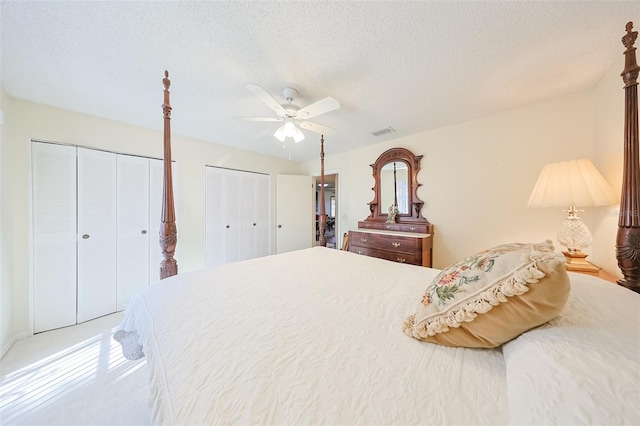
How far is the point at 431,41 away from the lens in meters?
1.32

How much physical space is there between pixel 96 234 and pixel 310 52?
2959 mm

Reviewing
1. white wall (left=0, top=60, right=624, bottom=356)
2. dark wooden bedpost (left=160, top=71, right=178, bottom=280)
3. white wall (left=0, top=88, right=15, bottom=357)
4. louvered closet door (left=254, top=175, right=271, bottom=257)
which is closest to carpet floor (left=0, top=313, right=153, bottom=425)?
white wall (left=0, top=88, right=15, bottom=357)

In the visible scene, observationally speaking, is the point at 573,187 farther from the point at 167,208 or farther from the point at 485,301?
the point at 167,208

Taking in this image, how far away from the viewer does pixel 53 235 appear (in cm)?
212

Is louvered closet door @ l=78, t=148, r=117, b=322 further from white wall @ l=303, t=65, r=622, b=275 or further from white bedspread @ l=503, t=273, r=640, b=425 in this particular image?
white bedspread @ l=503, t=273, r=640, b=425

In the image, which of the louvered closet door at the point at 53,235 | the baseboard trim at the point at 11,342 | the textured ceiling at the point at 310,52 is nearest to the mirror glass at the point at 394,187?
the textured ceiling at the point at 310,52

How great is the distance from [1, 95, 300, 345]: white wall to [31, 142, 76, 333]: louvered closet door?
6cm

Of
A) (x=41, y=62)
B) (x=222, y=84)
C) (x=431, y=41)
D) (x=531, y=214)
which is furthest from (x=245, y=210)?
(x=531, y=214)

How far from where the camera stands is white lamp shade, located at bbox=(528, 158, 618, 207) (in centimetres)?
134

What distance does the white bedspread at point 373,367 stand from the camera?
392 millimetres

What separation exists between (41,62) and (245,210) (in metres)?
2.54

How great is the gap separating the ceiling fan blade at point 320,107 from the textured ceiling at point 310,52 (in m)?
0.21

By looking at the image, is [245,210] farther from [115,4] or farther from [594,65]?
[594,65]

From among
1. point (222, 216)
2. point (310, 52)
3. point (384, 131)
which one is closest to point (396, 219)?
point (384, 131)
